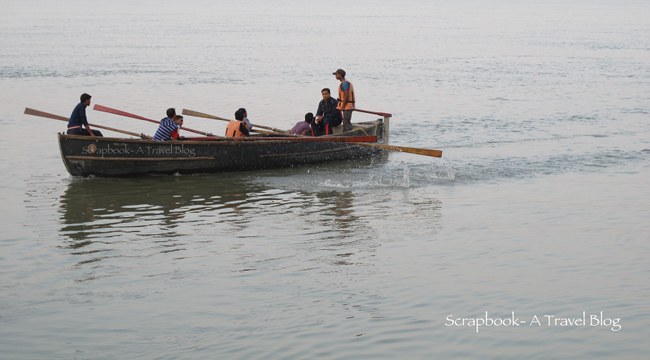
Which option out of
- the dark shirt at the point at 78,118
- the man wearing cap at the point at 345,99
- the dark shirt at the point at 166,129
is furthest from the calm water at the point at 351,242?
the man wearing cap at the point at 345,99

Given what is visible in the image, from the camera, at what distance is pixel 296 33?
71.9m

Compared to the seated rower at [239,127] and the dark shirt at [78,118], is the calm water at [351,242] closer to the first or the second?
the seated rower at [239,127]

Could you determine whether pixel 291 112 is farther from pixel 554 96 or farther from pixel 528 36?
pixel 528 36

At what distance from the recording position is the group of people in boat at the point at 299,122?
18094 mm

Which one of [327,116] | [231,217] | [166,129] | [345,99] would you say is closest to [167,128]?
[166,129]

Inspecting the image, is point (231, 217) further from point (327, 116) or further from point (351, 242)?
point (327, 116)

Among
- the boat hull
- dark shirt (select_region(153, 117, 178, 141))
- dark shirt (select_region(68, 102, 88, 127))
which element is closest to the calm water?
the boat hull

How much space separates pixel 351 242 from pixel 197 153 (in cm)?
543

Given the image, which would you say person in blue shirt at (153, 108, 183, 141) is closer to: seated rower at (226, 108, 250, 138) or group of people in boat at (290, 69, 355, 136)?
seated rower at (226, 108, 250, 138)

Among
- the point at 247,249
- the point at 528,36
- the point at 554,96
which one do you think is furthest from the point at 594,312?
the point at 528,36

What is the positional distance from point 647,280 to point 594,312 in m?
1.60

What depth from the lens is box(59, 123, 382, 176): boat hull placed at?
17.9 metres

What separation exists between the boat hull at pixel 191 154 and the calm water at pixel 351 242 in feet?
1.01

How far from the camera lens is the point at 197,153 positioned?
18.7 meters
